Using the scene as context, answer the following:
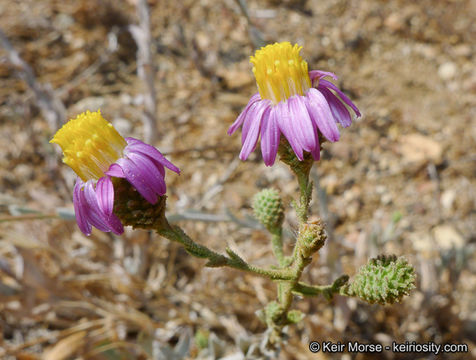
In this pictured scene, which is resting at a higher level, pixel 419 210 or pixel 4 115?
pixel 4 115

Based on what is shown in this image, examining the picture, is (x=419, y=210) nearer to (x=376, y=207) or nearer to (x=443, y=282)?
(x=376, y=207)

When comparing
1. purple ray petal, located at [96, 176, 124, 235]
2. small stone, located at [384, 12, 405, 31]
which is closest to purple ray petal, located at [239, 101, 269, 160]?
purple ray petal, located at [96, 176, 124, 235]

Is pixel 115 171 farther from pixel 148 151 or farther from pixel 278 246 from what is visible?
pixel 278 246

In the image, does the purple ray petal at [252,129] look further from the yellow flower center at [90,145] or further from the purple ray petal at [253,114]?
the yellow flower center at [90,145]

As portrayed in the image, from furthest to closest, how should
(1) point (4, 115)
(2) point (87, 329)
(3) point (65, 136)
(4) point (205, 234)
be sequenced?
(1) point (4, 115), (4) point (205, 234), (2) point (87, 329), (3) point (65, 136)

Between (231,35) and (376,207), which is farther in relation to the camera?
(231,35)

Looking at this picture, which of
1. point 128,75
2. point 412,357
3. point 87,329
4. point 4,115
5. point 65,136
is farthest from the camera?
point 128,75

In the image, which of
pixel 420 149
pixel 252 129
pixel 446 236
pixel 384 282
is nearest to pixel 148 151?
pixel 252 129

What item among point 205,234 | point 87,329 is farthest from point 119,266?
point 205,234
